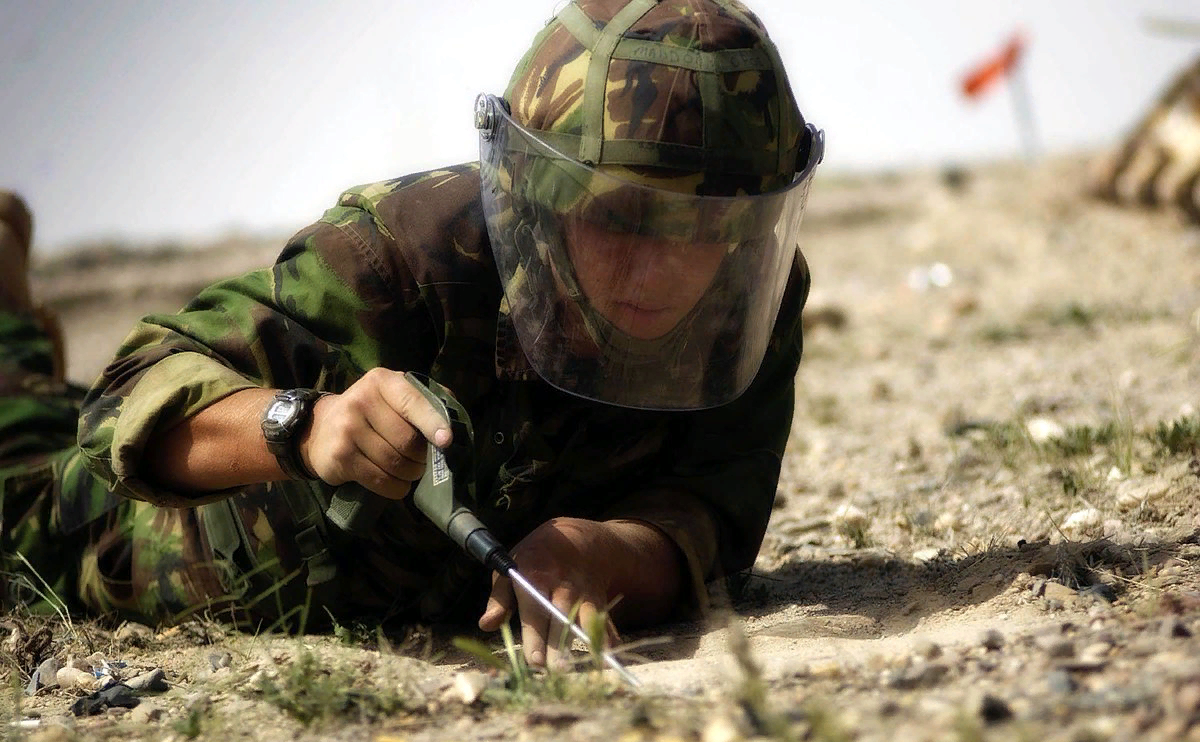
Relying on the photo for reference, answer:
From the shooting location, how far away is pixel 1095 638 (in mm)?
1819

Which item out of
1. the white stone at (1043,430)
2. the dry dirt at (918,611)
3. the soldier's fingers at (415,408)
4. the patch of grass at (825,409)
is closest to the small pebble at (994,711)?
the dry dirt at (918,611)

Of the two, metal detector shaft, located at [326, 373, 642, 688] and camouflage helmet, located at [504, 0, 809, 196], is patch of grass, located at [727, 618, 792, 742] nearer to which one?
metal detector shaft, located at [326, 373, 642, 688]

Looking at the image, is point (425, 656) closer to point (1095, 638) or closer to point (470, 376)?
point (470, 376)

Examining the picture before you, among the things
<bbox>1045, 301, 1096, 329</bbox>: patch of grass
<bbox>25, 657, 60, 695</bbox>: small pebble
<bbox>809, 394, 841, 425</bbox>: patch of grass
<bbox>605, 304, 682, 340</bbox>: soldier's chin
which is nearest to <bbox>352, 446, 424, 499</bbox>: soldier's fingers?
<bbox>605, 304, 682, 340</bbox>: soldier's chin

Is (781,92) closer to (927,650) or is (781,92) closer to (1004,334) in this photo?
(927,650)

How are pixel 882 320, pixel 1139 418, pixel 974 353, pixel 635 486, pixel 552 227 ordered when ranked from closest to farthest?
1. pixel 552 227
2. pixel 635 486
3. pixel 1139 418
4. pixel 974 353
5. pixel 882 320

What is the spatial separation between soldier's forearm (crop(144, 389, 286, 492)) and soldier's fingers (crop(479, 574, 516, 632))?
429mm

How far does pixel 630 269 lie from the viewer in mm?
2191

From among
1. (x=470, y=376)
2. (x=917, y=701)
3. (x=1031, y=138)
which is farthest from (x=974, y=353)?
(x=1031, y=138)

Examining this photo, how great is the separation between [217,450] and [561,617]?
70 centimetres

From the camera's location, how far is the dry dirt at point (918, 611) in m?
1.61

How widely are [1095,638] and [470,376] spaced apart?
1.22m

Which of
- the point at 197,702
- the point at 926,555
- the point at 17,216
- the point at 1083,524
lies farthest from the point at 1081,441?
the point at 17,216

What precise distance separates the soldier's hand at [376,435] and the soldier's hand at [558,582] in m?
0.29
